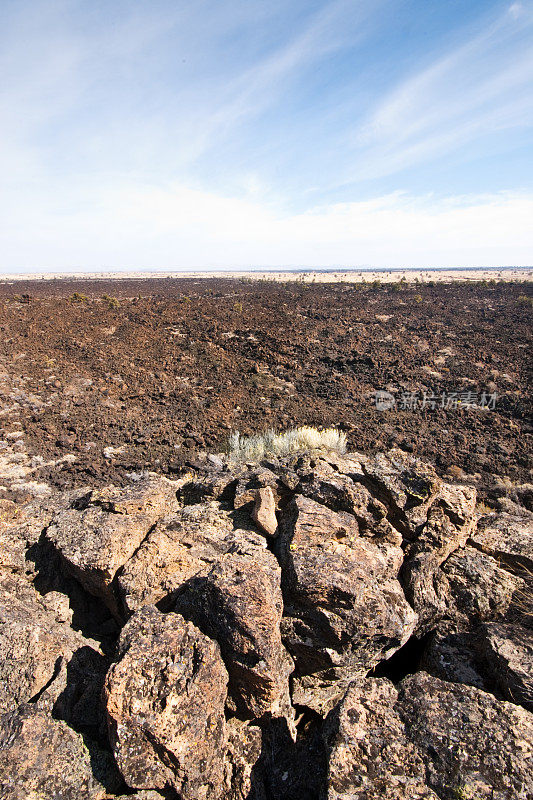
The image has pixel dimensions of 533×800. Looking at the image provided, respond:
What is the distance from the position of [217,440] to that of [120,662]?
663 centimetres

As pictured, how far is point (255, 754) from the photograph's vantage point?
2.77m

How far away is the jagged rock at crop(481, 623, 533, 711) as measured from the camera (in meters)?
2.80

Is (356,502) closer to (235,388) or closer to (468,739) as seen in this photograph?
(468,739)

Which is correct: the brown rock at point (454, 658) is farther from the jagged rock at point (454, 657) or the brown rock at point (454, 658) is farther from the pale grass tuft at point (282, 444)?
the pale grass tuft at point (282, 444)

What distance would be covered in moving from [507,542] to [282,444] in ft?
14.6

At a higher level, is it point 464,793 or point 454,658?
point 464,793

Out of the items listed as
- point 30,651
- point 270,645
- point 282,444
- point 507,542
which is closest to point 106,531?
point 30,651

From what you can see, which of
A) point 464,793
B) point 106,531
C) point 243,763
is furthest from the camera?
point 106,531

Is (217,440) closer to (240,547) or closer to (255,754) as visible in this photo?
(240,547)

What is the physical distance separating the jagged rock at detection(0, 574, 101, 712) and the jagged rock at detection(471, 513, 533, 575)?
4006 mm

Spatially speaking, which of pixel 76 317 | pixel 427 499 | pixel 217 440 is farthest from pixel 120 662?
pixel 76 317

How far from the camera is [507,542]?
445cm

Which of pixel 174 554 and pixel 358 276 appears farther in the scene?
pixel 358 276

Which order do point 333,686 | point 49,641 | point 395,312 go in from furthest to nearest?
point 395,312, point 333,686, point 49,641
